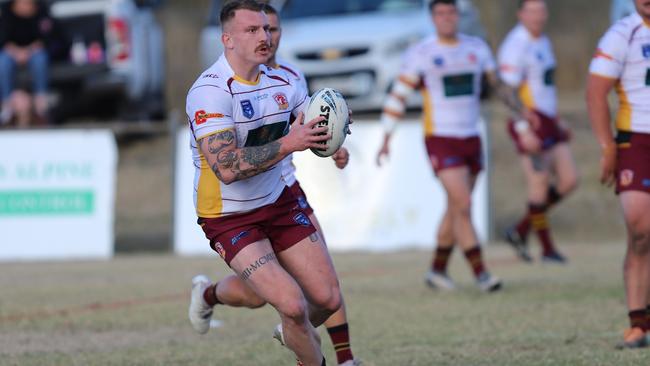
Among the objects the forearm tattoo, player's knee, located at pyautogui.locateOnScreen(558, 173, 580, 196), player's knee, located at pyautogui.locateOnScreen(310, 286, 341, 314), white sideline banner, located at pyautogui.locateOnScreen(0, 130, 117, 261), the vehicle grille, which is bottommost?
white sideline banner, located at pyautogui.locateOnScreen(0, 130, 117, 261)

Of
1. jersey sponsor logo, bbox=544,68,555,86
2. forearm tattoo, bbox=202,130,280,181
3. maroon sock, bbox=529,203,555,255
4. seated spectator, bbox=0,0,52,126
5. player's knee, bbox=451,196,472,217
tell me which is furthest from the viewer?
seated spectator, bbox=0,0,52,126

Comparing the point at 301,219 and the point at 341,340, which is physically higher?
the point at 301,219

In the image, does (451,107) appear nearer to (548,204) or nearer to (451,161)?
(451,161)

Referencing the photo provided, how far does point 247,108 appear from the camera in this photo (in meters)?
6.67

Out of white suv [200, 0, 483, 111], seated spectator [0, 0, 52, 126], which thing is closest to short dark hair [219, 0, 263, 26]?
white suv [200, 0, 483, 111]

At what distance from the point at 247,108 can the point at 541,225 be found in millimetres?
7570

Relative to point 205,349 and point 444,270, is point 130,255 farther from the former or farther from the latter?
point 205,349

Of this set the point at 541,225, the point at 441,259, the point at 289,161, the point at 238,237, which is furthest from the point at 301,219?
the point at 541,225

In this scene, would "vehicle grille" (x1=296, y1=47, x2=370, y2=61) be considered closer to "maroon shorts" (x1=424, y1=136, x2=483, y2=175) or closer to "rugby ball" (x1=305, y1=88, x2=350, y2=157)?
"maroon shorts" (x1=424, y1=136, x2=483, y2=175)

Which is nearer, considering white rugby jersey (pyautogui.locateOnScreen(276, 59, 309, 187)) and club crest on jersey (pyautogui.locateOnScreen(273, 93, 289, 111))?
club crest on jersey (pyautogui.locateOnScreen(273, 93, 289, 111))

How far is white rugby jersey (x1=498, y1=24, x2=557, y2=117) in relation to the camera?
13.4 m

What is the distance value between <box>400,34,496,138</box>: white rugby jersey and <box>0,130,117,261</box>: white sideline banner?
5557 mm

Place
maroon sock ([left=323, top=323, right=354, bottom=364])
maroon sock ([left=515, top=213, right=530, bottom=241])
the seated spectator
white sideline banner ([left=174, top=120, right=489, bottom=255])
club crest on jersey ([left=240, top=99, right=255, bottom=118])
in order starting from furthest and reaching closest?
the seated spectator
white sideline banner ([left=174, top=120, right=489, bottom=255])
maroon sock ([left=515, top=213, right=530, bottom=241])
maroon sock ([left=323, top=323, right=354, bottom=364])
club crest on jersey ([left=240, top=99, right=255, bottom=118])

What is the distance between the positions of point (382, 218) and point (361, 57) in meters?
2.82
